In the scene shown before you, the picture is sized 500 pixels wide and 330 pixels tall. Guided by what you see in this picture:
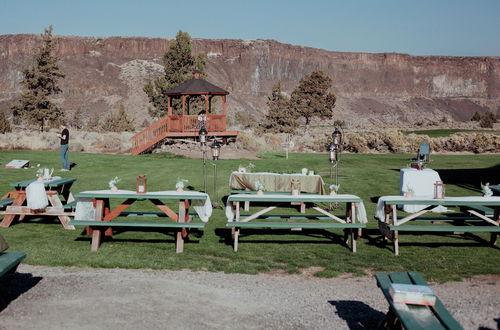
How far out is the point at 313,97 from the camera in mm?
62625

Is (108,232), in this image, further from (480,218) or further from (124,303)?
(480,218)

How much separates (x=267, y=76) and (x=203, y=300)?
141635mm

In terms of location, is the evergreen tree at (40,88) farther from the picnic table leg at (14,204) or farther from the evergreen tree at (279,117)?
the picnic table leg at (14,204)

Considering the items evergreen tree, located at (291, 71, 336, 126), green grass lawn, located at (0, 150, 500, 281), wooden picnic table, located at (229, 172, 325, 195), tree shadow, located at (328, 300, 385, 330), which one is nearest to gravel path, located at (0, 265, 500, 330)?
tree shadow, located at (328, 300, 385, 330)

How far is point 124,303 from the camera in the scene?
6.17 meters

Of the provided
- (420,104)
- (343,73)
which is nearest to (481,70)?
(420,104)

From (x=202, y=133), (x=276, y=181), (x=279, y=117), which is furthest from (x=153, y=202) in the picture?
(x=279, y=117)

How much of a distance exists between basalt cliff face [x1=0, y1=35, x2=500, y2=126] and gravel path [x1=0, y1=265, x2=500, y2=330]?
286 ft

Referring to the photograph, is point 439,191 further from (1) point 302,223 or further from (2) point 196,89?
(2) point 196,89

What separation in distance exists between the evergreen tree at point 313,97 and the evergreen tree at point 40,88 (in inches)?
1084

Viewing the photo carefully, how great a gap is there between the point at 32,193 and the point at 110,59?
12429cm

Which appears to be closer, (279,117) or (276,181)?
(276,181)

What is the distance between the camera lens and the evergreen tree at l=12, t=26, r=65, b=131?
4738 cm

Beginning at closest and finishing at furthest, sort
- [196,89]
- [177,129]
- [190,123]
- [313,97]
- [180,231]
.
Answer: [180,231] < [196,89] < [177,129] < [190,123] < [313,97]
